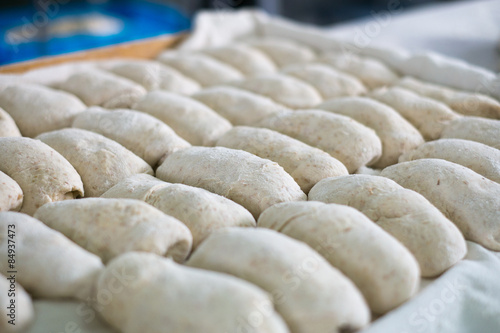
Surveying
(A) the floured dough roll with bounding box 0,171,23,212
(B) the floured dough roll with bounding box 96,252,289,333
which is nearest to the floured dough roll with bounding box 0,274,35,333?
(B) the floured dough roll with bounding box 96,252,289,333

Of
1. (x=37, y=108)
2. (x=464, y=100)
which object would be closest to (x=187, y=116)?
(x=37, y=108)

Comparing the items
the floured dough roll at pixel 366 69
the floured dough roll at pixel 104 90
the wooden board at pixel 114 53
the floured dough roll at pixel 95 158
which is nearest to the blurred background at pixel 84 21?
the wooden board at pixel 114 53

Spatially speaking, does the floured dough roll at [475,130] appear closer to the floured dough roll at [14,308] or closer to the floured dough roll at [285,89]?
the floured dough roll at [285,89]

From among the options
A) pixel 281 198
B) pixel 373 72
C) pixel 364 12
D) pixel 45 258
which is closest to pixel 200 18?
pixel 373 72

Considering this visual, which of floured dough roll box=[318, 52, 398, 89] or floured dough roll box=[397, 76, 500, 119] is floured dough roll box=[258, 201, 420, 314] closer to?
floured dough roll box=[397, 76, 500, 119]

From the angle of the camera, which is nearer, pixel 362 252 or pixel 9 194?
pixel 362 252

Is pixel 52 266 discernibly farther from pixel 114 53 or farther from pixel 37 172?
pixel 114 53
